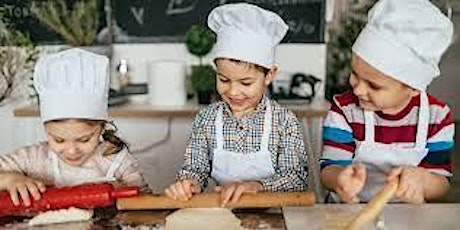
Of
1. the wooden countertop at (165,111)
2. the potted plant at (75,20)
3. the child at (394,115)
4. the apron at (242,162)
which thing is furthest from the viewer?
the potted plant at (75,20)

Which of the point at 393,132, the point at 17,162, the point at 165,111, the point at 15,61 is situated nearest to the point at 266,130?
the point at 393,132

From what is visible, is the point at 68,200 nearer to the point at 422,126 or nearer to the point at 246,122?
the point at 246,122

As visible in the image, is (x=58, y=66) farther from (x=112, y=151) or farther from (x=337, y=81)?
(x=337, y=81)

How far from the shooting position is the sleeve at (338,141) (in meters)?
1.27

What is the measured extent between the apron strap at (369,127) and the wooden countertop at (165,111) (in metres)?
0.68

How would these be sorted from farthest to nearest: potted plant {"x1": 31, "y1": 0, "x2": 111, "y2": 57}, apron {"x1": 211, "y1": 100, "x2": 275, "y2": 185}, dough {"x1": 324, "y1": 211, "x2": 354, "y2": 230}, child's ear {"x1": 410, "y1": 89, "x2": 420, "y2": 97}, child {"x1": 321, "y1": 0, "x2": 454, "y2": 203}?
potted plant {"x1": 31, "y1": 0, "x2": 111, "y2": 57} → apron {"x1": 211, "y1": 100, "x2": 275, "y2": 185} → child's ear {"x1": 410, "y1": 89, "x2": 420, "y2": 97} → child {"x1": 321, "y1": 0, "x2": 454, "y2": 203} → dough {"x1": 324, "y1": 211, "x2": 354, "y2": 230}

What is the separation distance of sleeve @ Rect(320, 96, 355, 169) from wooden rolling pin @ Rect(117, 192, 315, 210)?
0.24 metres

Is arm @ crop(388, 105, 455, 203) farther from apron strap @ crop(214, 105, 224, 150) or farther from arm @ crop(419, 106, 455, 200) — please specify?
apron strap @ crop(214, 105, 224, 150)

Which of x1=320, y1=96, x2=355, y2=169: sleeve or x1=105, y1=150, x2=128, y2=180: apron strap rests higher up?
x1=320, y1=96, x2=355, y2=169: sleeve

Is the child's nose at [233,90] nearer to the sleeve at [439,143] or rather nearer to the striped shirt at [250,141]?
the striped shirt at [250,141]

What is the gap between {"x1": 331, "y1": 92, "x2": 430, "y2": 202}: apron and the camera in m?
1.27

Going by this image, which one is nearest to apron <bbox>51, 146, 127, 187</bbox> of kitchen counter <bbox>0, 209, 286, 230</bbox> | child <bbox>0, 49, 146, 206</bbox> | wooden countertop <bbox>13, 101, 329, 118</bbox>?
child <bbox>0, 49, 146, 206</bbox>

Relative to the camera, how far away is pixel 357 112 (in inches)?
50.9

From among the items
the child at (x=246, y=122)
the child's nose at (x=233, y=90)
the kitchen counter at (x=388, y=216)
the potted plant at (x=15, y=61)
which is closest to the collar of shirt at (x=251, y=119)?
the child at (x=246, y=122)
